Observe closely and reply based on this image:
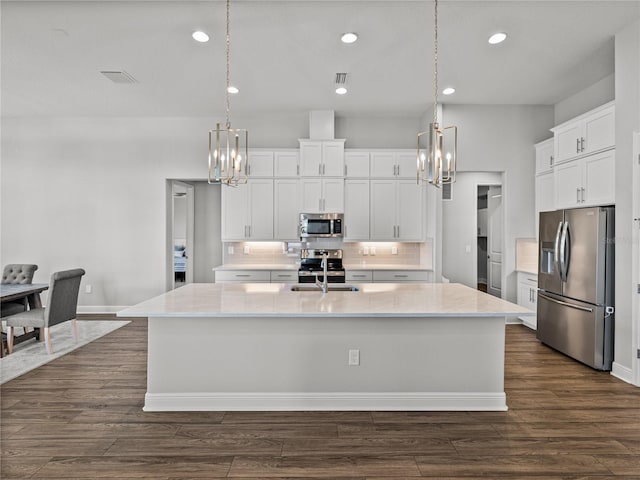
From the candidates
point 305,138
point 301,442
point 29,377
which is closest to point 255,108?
point 305,138

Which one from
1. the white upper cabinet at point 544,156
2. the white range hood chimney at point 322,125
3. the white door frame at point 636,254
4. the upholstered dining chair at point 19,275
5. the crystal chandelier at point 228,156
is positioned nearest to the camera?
the crystal chandelier at point 228,156

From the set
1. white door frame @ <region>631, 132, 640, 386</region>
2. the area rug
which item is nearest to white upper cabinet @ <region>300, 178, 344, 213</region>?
the area rug

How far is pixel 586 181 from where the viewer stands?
14.0 feet

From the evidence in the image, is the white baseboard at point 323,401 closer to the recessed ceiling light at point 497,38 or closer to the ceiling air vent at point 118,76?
the recessed ceiling light at point 497,38

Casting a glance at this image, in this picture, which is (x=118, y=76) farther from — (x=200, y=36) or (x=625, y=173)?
(x=625, y=173)

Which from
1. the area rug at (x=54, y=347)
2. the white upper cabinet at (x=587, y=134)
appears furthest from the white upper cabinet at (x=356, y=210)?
the area rug at (x=54, y=347)

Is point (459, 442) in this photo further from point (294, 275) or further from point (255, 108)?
point (255, 108)

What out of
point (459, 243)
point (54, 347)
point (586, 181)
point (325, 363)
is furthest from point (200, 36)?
point (459, 243)

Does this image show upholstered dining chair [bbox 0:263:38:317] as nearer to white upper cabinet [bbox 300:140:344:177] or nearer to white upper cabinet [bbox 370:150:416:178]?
white upper cabinet [bbox 300:140:344:177]

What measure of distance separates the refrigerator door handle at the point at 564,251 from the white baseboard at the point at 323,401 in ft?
6.55

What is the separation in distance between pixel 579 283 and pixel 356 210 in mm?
3011

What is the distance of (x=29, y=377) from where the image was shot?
3.66m

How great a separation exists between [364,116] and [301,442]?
5.04 m

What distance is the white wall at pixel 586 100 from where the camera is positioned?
4637mm
